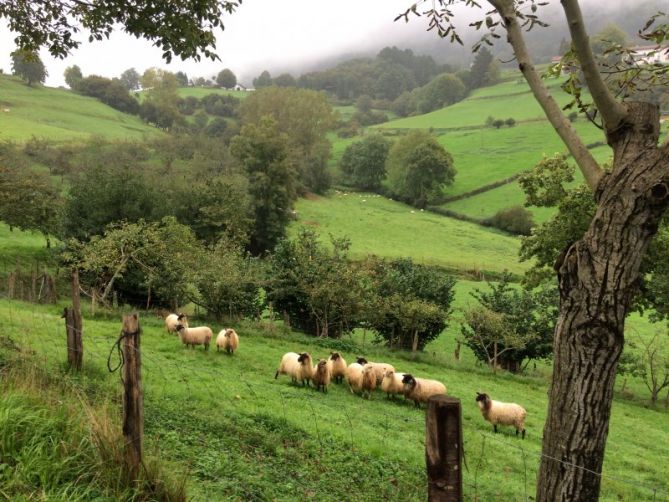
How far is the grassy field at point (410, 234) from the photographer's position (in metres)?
52.7

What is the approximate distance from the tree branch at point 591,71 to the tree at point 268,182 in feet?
156

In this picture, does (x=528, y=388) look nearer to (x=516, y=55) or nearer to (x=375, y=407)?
(x=375, y=407)

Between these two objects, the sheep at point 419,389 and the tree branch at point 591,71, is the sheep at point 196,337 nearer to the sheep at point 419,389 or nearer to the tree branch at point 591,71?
the sheep at point 419,389

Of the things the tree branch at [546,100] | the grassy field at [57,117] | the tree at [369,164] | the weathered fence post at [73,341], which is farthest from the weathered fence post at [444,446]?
the tree at [369,164]

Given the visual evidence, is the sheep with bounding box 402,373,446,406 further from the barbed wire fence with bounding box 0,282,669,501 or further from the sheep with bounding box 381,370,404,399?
the barbed wire fence with bounding box 0,282,669,501

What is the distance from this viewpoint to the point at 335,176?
3474 inches

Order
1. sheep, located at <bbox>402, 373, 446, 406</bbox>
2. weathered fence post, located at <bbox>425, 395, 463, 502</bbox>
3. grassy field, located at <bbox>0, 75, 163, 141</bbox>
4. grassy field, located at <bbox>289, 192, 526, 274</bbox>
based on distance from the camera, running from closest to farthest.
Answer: weathered fence post, located at <bbox>425, 395, 463, 502</bbox>
sheep, located at <bbox>402, 373, 446, 406</bbox>
grassy field, located at <bbox>289, 192, 526, 274</bbox>
grassy field, located at <bbox>0, 75, 163, 141</bbox>

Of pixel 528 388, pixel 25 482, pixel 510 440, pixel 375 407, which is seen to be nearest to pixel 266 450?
pixel 25 482

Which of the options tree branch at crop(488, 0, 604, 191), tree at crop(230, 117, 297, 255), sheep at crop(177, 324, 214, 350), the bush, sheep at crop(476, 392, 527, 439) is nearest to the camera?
tree branch at crop(488, 0, 604, 191)

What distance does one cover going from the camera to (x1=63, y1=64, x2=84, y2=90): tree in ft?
429

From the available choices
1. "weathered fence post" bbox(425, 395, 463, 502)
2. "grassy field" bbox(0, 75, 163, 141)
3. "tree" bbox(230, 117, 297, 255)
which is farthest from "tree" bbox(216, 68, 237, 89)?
"weathered fence post" bbox(425, 395, 463, 502)

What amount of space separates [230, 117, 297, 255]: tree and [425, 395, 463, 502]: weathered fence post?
4821 cm

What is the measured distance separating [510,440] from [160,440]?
10.1m

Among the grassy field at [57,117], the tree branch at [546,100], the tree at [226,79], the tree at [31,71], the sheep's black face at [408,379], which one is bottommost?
the sheep's black face at [408,379]
